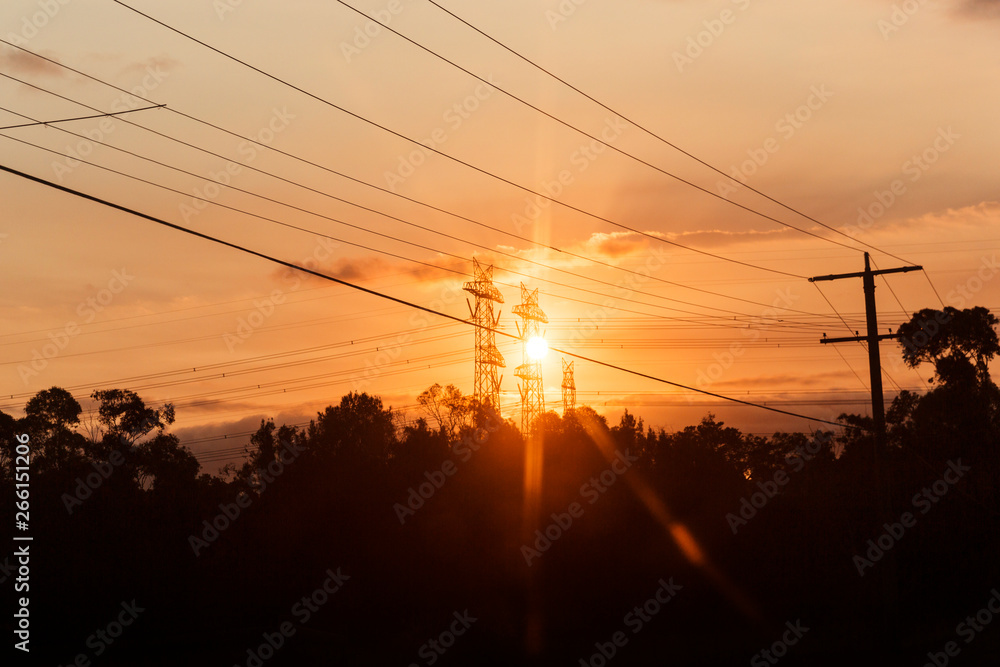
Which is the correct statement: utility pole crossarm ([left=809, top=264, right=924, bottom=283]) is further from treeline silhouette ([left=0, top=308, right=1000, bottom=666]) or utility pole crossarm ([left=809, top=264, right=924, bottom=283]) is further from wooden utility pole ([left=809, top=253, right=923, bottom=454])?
treeline silhouette ([left=0, top=308, right=1000, bottom=666])

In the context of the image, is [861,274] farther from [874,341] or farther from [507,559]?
[507,559]

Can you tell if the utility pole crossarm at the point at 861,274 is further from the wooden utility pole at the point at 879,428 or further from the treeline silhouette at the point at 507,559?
the treeline silhouette at the point at 507,559

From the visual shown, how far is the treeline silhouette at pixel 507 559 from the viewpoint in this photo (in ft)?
128

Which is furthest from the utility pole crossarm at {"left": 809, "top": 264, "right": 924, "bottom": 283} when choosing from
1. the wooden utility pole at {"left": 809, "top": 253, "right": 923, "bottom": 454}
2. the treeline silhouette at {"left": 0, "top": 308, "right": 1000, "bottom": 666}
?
the treeline silhouette at {"left": 0, "top": 308, "right": 1000, "bottom": 666}

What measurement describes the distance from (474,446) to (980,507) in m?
30.7

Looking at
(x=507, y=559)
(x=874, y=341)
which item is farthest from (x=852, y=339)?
(x=507, y=559)

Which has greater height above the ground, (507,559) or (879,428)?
(879,428)

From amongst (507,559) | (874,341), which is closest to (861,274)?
(874,341)

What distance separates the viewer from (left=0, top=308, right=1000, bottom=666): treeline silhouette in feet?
128

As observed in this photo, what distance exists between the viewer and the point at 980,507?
5403 cm

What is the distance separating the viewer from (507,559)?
44281mm

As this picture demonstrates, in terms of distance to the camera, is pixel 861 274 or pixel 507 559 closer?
pixel 861 274

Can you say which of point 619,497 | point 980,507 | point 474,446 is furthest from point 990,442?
point 474,446

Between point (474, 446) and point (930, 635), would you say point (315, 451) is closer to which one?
point (474, 446)
